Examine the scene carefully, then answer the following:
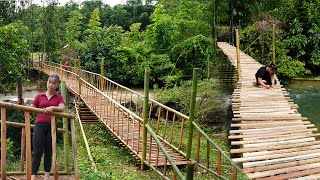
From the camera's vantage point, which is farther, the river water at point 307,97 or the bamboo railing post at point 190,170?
the river water at point 307,97

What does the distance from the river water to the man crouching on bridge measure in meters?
3.90

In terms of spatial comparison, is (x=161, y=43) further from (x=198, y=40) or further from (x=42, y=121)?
(x=42, y=121)

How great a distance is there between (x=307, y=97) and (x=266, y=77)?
7.54 metres

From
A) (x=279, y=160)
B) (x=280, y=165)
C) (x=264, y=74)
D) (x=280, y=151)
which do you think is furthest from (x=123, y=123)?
(x=280, y=165)

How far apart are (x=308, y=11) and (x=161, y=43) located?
7896mm

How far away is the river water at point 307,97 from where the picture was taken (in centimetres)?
1281

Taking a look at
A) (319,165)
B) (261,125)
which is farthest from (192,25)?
(319,165)

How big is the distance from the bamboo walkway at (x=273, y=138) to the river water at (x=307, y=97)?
5350mm

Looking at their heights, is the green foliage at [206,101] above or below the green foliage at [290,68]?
below

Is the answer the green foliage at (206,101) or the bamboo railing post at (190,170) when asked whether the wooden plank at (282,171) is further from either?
the green foliage at (206,101)

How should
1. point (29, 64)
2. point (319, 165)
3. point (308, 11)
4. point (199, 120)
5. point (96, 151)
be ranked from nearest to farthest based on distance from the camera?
point (319, 165) → point (96, 151) → point (199, 120) → point (308, 11) → point (29, 64)

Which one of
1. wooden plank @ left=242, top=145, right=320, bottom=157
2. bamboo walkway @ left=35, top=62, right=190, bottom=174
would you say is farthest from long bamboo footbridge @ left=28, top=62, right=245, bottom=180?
wooden plank @ left=242, top=145, right=320, bottom=157

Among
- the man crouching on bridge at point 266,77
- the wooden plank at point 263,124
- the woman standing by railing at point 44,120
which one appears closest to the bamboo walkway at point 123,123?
the wooden plank at point 263,124

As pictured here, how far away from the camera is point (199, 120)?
12305mm
